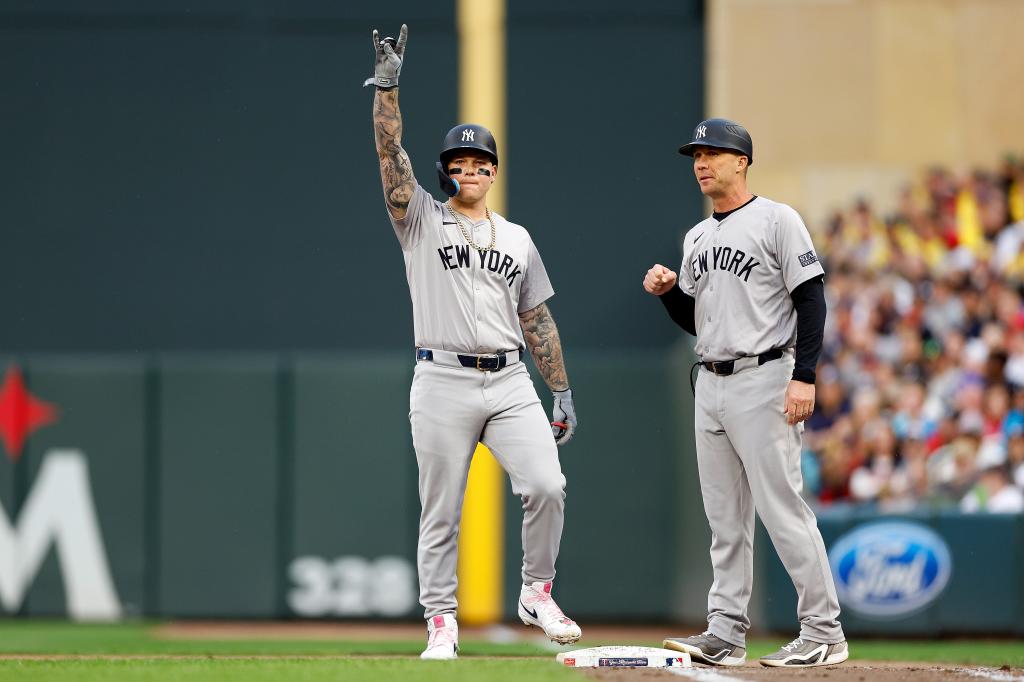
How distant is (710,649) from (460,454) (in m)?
1.15

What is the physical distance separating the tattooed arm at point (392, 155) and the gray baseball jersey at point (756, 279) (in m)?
1.15

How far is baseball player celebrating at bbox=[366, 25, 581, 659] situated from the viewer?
18.7 feet

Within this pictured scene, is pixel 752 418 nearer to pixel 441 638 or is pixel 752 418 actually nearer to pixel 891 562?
pixel 441 638

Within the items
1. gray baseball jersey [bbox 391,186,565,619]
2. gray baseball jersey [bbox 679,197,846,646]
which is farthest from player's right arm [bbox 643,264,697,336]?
gray baseball jersey [bbox 391,186,565,619]

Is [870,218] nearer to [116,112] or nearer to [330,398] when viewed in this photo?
[330,398]

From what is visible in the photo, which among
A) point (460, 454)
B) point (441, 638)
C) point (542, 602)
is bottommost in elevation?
point (441, 638)

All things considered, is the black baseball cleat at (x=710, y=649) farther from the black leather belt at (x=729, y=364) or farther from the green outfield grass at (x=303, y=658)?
the black leather belt at (x=729, y=364)

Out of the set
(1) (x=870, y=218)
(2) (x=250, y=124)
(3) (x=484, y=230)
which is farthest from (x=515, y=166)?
(3) (x=484, y=230)

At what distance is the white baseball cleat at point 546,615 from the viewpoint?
18.5ft

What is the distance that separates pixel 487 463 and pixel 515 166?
4346mm

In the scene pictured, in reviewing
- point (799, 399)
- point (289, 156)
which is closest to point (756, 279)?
point (799, 399)

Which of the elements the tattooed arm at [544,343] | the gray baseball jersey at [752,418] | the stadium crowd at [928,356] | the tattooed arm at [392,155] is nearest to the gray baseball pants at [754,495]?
the gray baseball jersey at [752,418]

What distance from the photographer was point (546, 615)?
225 inches

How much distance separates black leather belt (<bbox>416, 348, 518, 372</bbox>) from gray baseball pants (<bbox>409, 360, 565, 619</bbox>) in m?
0.02
